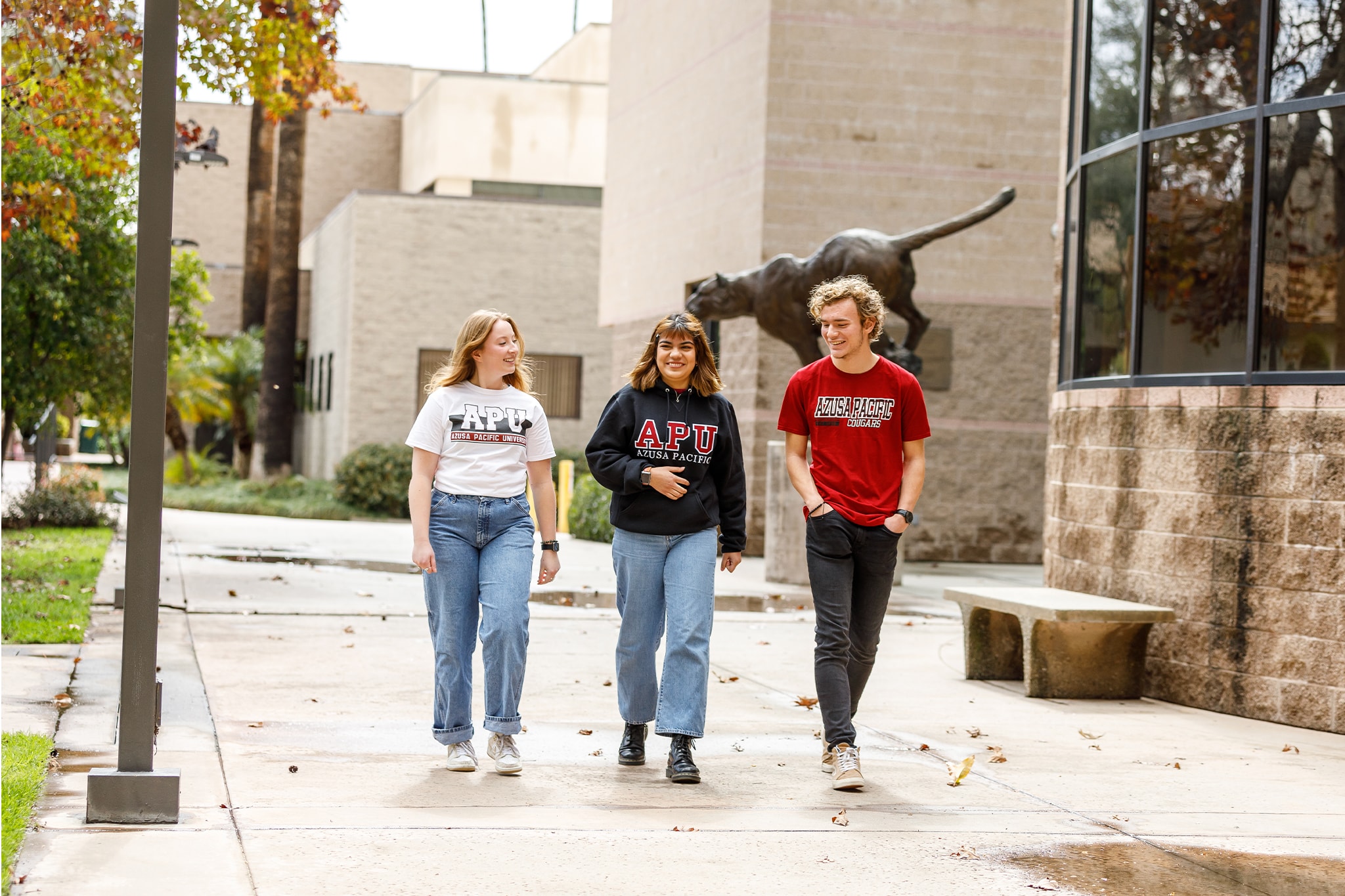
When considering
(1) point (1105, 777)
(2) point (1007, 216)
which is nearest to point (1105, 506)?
(1) point (1105, 777)

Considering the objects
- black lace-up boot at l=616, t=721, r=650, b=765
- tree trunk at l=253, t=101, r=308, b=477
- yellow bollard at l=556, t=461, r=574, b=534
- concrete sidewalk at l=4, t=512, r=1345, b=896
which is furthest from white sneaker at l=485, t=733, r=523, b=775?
tree trunk at l=253, t=101, r=308, b=477

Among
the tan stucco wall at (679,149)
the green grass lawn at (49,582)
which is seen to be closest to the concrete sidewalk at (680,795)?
the green grass lawn at (49,582)

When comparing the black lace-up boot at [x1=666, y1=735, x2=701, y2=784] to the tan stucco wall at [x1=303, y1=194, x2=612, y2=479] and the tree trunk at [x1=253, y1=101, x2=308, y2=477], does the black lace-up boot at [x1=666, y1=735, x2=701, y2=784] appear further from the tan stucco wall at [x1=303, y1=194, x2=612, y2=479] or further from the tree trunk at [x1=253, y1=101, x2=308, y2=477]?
the tree trunk at [x1=253, y1=101, x2=308, y2=477]

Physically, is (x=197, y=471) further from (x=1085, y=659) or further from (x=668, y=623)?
(x=668, y=623)

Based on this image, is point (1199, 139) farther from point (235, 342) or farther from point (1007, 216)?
point (235, 342)

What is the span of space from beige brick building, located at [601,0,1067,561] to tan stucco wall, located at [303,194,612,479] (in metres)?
11.4

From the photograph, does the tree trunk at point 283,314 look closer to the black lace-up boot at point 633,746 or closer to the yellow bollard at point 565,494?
the yellow bollard at point 565,494

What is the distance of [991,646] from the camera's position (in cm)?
955

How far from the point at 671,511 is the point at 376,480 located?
21.7 m

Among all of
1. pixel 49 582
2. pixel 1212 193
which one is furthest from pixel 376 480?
pixel 1212 193

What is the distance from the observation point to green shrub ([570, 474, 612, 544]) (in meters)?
21.6

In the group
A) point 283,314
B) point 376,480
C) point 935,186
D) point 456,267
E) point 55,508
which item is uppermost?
point 935,186

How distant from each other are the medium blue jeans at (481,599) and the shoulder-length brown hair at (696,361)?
2.37 ft

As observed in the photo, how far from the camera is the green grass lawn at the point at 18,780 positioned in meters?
4.70
